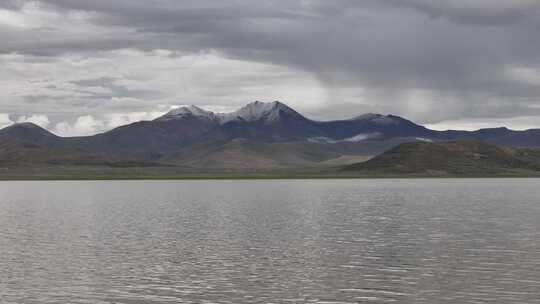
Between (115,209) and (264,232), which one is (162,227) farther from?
(115,209)

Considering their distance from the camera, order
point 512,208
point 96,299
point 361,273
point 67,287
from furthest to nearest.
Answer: point 512,208, point 361,273, point 67,287, point 96,299

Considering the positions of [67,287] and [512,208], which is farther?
[512,208]

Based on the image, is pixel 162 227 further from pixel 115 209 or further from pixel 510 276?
pixel 510 276

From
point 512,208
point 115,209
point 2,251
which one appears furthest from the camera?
point 115,209

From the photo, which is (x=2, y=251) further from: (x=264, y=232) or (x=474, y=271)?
(x=474, y=271)

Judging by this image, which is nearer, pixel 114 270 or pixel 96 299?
pixel 96 299

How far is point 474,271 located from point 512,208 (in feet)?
241

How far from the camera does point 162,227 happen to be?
91438 mm

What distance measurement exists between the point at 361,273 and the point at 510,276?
10.5 meters

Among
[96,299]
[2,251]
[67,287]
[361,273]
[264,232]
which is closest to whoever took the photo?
[96,299]

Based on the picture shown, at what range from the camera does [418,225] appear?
9000 cm

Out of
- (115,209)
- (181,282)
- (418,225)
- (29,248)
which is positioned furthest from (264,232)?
(115,209)

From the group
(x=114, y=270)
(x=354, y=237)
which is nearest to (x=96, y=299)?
(x=114, y=270)

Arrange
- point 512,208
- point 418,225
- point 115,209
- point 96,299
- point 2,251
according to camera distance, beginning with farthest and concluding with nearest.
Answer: point 115,209 < point 512,208 < point 418,225 < point 2,251 < point 96,299
